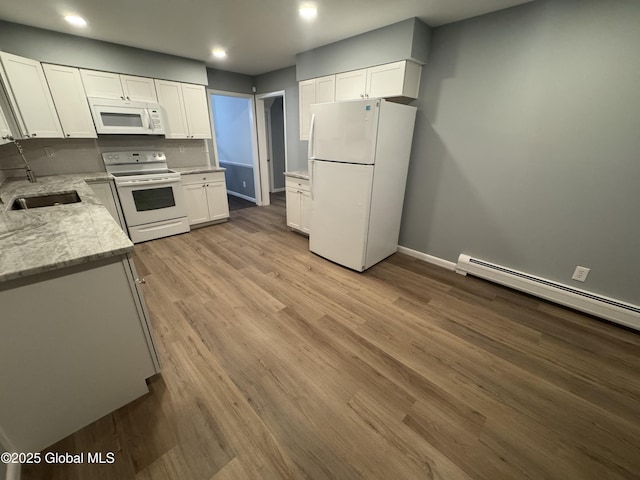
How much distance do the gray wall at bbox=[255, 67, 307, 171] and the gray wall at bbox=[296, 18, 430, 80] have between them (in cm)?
89

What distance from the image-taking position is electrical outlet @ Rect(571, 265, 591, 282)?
223 cm

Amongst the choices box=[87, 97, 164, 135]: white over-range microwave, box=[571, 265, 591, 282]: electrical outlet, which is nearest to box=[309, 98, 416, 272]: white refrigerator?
box=[571, 265, 591, 282]: electrical outlet

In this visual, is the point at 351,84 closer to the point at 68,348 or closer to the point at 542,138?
the point at 542,138

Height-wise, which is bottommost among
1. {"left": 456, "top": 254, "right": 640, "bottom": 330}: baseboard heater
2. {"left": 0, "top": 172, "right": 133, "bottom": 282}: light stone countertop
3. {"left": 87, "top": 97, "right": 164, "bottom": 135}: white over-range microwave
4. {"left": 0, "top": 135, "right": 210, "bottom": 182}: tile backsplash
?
{"left": 456, "top": 254, "right": 640, "bottom": 330}: baseboard heater

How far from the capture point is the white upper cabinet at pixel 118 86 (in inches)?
122

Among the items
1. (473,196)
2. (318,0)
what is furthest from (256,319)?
(318,0)

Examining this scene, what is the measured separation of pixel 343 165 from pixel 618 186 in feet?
7.39

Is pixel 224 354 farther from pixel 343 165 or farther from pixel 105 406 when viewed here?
pixel 343 165

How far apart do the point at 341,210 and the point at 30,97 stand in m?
3.59

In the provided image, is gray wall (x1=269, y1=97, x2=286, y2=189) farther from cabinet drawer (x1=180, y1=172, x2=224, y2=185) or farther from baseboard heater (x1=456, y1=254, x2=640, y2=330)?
baseboard heater (x1=456, y1=254, x2=640, y2=330)

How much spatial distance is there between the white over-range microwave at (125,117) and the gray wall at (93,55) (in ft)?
1.37

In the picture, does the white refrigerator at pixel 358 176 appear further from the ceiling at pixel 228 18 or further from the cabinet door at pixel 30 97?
the cabinet door at pixel 30 97

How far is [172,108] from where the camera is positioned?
147 inches

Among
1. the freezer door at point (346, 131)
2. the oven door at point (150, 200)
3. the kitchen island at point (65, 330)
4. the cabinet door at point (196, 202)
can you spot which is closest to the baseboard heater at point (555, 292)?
the freezer door at point (346, 131)
